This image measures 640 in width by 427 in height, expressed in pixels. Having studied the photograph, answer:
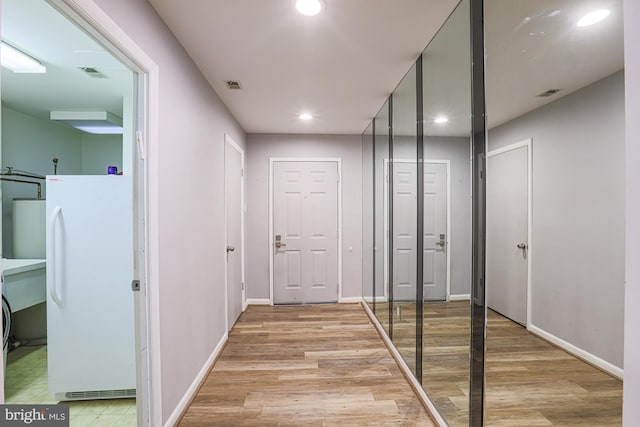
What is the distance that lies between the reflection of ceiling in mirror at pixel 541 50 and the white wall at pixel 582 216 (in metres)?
0.05

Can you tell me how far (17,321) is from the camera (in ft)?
8.96

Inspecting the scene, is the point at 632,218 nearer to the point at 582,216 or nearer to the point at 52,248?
the point at 582,216

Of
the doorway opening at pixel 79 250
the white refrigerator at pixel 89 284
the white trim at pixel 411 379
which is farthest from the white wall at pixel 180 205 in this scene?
the white trim at pixel 411 379

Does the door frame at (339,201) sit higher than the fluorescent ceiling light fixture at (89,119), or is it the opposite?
the fluorescent ceiling light fixture at (89,119)

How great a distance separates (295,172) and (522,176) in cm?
331

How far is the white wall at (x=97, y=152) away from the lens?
3.72m

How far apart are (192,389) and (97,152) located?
10.9ft

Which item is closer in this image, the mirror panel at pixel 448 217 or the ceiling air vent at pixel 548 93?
the ceiling air vent at pixel 548 93

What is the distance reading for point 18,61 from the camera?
74.7 inches

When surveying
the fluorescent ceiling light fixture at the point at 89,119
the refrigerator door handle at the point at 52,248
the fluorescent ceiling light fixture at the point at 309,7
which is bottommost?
the refrigerator door handle at the point at 52,248

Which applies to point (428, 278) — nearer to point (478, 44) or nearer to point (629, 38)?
point (478, 44)

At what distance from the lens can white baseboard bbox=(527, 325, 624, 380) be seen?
2.51 ft

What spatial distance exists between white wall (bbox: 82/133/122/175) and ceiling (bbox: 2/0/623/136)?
2.30 ft

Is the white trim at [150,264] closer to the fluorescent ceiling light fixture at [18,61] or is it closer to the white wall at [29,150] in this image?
the fluorescent ceiling light fixture at [18,61]
